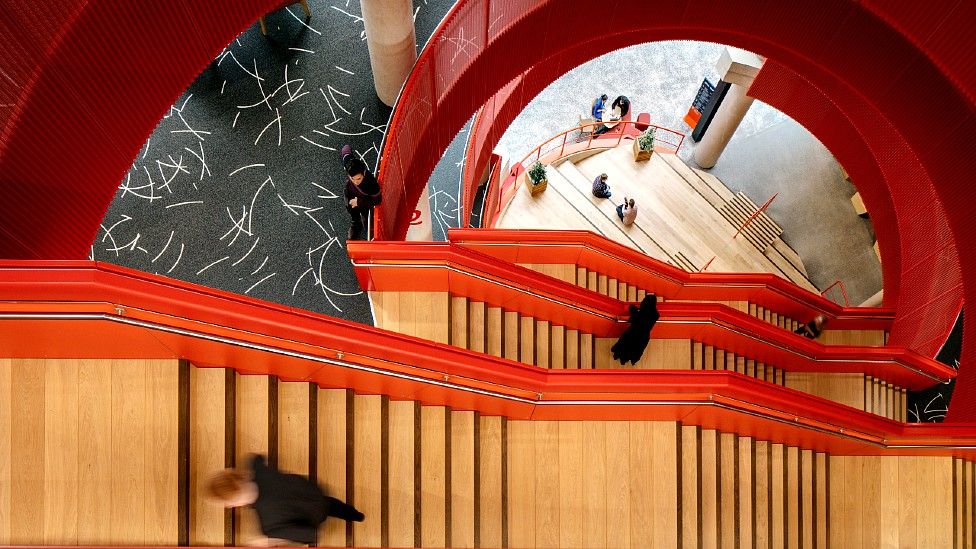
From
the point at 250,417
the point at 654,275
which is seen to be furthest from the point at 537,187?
the point at 250,417

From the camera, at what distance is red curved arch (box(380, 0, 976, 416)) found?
294 inches

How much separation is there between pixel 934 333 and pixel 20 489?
11.4m

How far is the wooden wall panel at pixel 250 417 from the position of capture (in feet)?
13.4

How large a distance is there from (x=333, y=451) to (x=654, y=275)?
6.67 metres

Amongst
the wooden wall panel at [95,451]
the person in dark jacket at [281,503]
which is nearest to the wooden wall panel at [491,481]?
the person in dark jacket at [281,503]

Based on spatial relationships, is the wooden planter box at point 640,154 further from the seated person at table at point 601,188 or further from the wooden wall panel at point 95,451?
the wooden wall panel at point 95,451

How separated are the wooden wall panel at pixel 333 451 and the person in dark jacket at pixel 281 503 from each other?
0.50 meters

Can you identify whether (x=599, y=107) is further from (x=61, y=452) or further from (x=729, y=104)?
(x=61, y=452)

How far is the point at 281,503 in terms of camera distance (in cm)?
365

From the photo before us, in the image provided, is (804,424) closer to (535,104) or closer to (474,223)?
(474,223)

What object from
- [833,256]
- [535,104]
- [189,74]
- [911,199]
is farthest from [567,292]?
[833,256]

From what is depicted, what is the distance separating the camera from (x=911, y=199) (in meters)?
10.5

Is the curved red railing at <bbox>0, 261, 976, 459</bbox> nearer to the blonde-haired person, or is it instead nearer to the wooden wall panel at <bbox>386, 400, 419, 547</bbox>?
the wooden wall panel at <bbox>386, 400, 419, 547</bbox>

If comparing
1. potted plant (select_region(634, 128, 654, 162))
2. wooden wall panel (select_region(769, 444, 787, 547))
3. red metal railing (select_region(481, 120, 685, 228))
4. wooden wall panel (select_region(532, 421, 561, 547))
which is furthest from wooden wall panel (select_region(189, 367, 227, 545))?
potted plant (select_region(634, 128, 654, 162))
